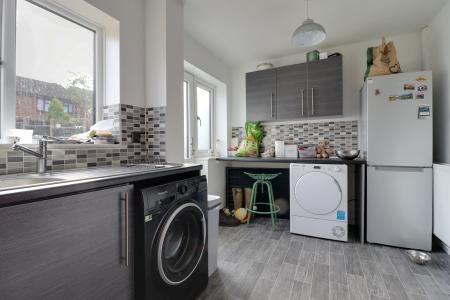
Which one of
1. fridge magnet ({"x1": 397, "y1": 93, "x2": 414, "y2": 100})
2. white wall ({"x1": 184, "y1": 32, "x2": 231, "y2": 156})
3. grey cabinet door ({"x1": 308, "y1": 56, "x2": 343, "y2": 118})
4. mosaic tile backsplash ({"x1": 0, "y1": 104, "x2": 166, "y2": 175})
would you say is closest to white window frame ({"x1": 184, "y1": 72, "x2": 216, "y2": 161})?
white wall ({"x1": 184, "y1": 32, "x2": 231, "y2": 156})

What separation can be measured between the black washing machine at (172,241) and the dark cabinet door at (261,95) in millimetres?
1903

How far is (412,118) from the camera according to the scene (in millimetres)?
1979

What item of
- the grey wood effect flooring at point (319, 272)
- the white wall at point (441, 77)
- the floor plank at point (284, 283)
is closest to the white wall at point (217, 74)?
the grey wood effect flooring at point (319, 272)

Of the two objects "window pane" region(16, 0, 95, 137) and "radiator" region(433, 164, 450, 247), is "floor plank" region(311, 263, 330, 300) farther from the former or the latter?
"window pane" region(16, 0, 95, 137)

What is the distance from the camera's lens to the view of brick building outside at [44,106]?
1271mm

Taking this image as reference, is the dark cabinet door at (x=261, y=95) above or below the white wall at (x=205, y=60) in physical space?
below

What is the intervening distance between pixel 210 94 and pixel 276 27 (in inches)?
54.4

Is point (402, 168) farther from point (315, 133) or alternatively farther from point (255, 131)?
point (255, 131)

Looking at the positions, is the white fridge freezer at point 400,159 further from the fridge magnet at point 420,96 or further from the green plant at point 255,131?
the green plant at point 255,131

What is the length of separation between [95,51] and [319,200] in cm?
253

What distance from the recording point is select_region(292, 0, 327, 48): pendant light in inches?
69.4

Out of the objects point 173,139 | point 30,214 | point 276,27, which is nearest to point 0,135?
point 30,214

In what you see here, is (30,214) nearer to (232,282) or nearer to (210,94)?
(232,282)

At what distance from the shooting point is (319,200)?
228cm
